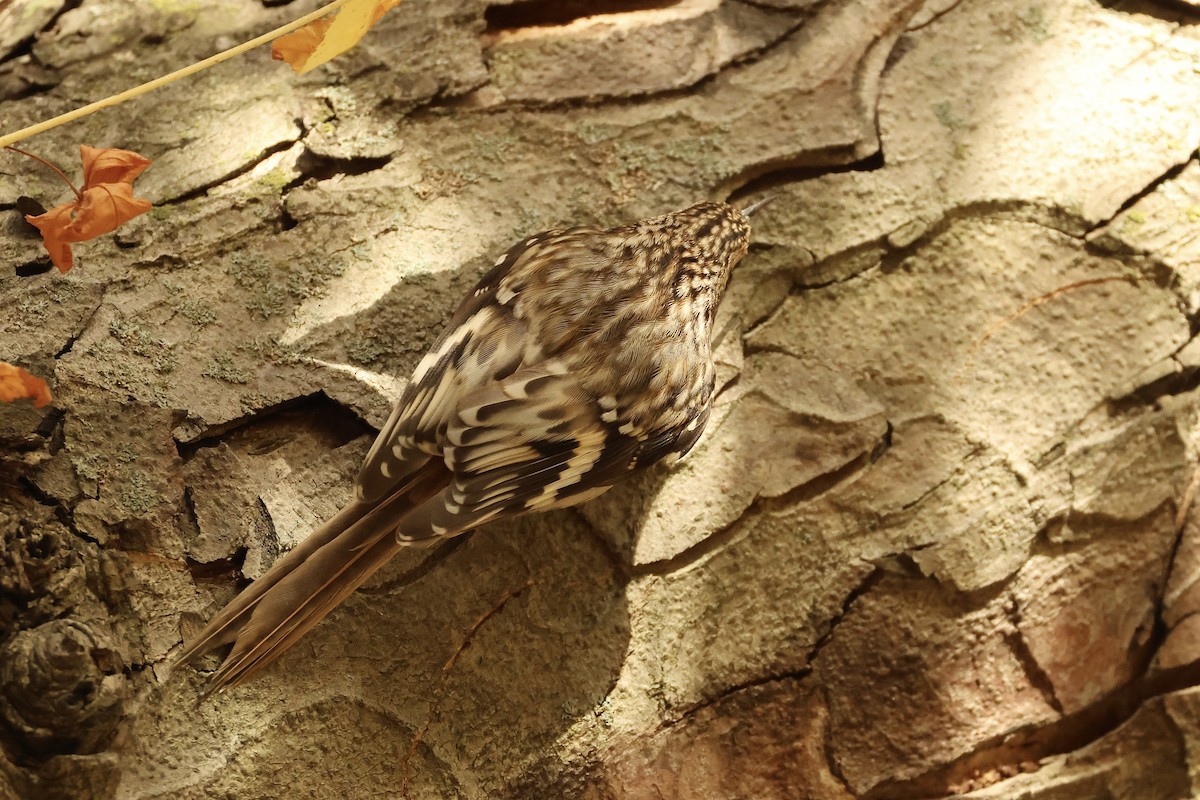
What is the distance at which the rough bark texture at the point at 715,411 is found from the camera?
211 centimetres

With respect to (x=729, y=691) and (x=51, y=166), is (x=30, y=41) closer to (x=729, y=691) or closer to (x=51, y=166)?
(x=51, y=166)

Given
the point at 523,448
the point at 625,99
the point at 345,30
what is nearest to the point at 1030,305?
the point at 625,99

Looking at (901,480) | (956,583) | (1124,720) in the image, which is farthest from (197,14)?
(1124,720)

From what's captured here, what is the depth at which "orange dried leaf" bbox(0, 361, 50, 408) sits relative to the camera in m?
1.97

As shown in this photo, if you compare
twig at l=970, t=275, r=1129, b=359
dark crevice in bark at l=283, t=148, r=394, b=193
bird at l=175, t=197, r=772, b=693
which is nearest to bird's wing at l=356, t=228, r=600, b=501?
bird at l=175, t=197, r=772, b=693

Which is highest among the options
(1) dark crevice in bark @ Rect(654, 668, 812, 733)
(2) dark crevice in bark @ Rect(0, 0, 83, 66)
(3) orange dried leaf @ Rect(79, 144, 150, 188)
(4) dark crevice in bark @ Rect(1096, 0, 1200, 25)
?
(4) dark crevice in bark @ Rect(1096, 0, 1200, 25)

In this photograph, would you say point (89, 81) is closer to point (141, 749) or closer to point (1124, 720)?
point (141, 749)

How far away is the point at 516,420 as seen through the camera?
6.46 feet

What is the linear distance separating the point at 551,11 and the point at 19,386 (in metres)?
1.46

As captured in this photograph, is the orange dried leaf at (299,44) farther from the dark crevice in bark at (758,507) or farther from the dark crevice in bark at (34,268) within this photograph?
the dark crevice in bark at (758,507)

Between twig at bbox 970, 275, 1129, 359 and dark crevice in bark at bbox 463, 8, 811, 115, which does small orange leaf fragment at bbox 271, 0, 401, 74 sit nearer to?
dark crevice in bark at bbox 463, 8, 811, 115

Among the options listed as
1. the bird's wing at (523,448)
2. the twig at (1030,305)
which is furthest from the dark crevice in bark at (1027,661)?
the bird's wing at (523,448)

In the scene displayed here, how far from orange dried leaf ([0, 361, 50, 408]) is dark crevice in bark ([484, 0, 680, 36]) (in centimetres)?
127

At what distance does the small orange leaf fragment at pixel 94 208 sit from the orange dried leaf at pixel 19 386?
27cm
